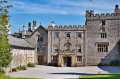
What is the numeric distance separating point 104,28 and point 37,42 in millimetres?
16343

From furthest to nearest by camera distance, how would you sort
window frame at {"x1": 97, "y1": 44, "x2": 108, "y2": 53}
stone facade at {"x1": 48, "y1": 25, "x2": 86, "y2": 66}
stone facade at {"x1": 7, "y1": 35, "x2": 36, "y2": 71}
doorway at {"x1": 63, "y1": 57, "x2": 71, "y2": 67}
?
doorway at {"x1": 63, "y1": 57, "x2": 71, "y2": 67}, window frame at {"x1": 97, "y1": 44, "x2": 108, "y2": 53}, stone facade at {"x1": 48, "y1": 25, "x2": 86, "y2": 66}, stone facade at {"x1": 7, "y1": 35, "x2": 36, "y2": 71}

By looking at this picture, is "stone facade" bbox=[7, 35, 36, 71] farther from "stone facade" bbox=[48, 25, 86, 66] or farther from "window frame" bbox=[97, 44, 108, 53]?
"window frame" bbox=[97, 44, 108, 53]

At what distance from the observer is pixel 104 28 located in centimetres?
4006

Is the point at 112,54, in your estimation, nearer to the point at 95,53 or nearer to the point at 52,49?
the point at 95,53

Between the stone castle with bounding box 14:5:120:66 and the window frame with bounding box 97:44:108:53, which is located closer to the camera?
the stone castle with bounding box 14:5:120:66

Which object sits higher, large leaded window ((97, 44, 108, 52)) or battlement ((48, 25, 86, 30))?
battlement ((48, 25, 86, 30))

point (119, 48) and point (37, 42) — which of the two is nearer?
point (119, 48)

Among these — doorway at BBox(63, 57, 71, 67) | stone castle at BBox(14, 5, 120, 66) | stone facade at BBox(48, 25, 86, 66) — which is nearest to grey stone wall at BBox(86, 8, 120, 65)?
stone castle at BBox(14, 5, 120, 66)

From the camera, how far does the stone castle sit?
3962cm

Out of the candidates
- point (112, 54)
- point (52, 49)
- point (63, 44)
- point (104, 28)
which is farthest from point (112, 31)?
point (52, 49)

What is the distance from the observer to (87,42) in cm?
4047

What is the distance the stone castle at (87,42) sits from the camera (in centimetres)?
3962

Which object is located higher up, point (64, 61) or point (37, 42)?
point (37, 42)

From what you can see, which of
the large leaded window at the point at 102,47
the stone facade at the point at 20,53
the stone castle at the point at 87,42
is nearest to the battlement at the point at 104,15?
the stone castle at the point at 87,42
